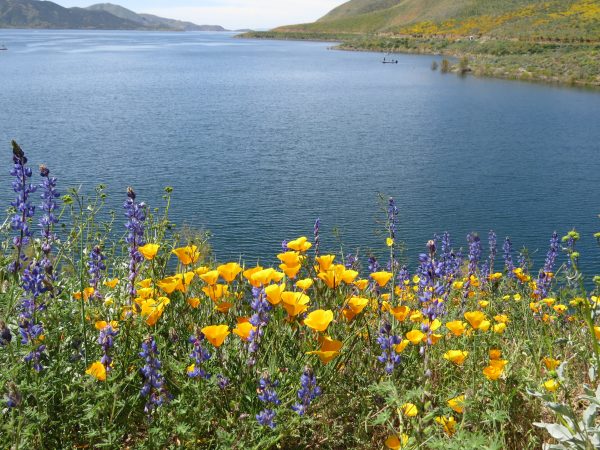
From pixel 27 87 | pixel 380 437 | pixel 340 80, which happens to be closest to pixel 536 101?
pixel 340 80

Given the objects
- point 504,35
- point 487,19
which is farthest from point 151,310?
point 487,19

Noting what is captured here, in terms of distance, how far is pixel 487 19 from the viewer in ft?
346

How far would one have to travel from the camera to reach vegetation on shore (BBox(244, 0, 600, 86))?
58719 millimetres

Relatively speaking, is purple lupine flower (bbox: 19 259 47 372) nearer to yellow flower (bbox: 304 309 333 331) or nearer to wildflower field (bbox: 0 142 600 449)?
wildflower field (bbox: 0 142 600 449)

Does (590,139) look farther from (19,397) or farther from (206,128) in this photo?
(19,397)

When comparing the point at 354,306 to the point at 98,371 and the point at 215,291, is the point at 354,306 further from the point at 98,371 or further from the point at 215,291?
the point at 98,371

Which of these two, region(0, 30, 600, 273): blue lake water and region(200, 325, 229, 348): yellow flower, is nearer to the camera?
region(200, 325, 229, 348): yellow flower

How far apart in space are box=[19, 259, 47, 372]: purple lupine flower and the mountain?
80.7 metres

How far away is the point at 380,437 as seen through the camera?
8.36ft

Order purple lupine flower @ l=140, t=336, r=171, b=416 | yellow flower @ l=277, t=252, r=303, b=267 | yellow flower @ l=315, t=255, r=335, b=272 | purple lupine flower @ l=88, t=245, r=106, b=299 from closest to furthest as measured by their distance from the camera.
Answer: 1. purple lupine flower @ l=140, t=336, r=171, b=416
2. yellow flower @ l=277, t=252, r=303, b=267
3. yellow flower @ l=315, t=255, r=335, b=272
4. purple lupine flower @ l=88, t=245, r=106, b=299

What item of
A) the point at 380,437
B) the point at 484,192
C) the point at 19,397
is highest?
the point at 19,397

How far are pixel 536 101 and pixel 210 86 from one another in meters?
26.0

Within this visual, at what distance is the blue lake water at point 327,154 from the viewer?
17.8m

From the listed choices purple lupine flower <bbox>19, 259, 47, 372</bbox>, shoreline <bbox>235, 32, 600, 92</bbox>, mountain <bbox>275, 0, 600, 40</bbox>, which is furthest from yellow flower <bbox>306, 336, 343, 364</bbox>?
mountain <bbox>275, 0, 600, 40</bbox>
